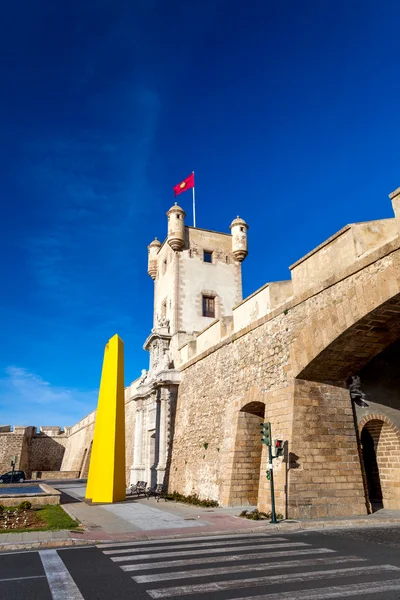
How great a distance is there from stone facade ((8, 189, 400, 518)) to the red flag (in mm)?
10468

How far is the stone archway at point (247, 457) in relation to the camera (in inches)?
528

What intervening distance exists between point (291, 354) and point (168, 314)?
556 inches

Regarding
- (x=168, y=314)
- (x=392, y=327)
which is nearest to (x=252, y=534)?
(x=392, y=327)

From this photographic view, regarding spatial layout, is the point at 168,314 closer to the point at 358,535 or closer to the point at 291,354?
the point at 291,354

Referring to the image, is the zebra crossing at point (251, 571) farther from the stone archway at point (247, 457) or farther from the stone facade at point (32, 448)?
the stone facade at point (32, 448)

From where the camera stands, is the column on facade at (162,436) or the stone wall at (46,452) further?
the stone wall at (46,452)

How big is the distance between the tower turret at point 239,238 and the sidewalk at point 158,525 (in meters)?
16.3

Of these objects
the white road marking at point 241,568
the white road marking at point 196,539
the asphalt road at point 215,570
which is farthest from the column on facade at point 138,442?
the white road marking at point 241,568

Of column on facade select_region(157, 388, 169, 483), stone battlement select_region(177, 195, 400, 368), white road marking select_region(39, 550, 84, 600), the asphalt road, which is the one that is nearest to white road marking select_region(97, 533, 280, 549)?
the asphalt road

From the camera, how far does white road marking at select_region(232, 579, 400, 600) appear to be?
15.2 ft

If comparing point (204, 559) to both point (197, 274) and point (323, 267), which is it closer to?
point (323, 267)

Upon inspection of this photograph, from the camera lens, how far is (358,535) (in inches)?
330

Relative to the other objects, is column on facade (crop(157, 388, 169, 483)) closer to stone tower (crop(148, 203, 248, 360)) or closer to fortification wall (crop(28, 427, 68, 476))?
stone tower (crop(148, 203, 248, 360))

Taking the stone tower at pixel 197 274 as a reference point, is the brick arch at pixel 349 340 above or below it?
below
